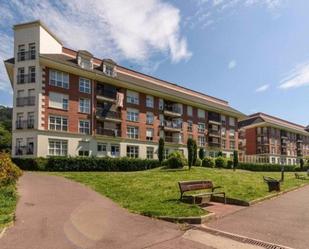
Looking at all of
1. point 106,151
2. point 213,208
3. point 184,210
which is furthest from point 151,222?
point 106,151

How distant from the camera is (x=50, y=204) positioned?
38.9ft

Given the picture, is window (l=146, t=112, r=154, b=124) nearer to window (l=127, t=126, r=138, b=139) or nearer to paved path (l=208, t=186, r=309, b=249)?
window (l=127, t=126, r=138, b=139)

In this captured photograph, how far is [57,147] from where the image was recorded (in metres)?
36.8

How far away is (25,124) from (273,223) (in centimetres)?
3171

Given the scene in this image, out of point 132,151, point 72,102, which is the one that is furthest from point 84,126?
point 132,151

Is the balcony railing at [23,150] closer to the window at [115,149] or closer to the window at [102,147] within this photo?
the window at [102,147]

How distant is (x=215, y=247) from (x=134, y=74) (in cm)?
4502

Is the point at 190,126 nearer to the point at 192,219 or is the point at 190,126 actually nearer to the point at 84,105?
the point at 84,105

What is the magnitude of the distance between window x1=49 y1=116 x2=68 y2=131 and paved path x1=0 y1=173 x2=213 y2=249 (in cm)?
2479

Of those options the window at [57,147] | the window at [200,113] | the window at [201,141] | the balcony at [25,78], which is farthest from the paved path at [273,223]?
the window at [200,113]

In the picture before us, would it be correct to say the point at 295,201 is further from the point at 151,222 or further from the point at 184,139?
the point at 184,139

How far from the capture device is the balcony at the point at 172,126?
168 ft

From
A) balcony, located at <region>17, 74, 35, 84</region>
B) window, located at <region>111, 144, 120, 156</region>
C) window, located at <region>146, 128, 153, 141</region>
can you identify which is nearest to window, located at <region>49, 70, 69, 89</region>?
balcony, located at <region>17, 74, 35, 84</region>

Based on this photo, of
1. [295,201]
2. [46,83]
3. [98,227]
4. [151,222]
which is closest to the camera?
[98,227]
